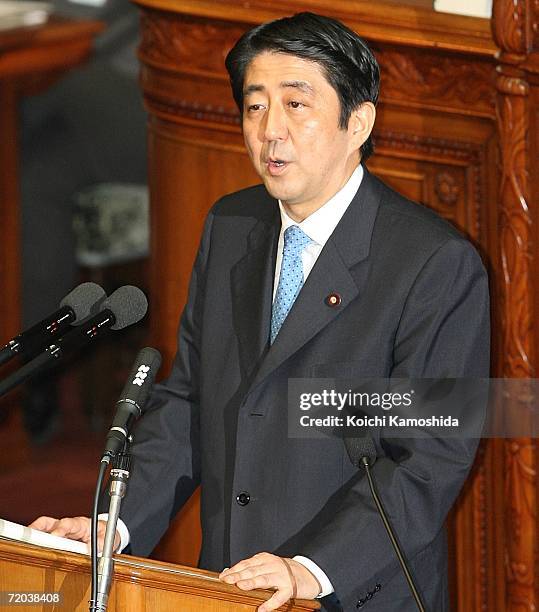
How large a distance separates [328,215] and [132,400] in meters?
0.76

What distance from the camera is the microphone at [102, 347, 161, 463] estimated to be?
8.37ft

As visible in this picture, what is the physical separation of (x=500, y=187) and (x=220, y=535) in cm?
110

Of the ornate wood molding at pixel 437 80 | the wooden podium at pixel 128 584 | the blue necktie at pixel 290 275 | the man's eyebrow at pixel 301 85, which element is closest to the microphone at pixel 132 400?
the wooden podium at pixel 128 584

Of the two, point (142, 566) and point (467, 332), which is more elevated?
point (467, 332)

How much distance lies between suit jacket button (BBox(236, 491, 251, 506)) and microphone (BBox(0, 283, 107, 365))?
549mm

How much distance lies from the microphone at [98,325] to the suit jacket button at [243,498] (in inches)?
20.1

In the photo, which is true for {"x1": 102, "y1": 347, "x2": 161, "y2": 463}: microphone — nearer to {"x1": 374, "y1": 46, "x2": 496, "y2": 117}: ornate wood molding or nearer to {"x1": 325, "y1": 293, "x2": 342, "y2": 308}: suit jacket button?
{"x1": 325, "y1": 293, "x2": 342, "y2": 308}: suit jacket button

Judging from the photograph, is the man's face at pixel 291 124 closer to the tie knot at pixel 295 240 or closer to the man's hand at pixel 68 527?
the tie knot at pixel 295 240

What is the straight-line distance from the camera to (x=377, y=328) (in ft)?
10.1

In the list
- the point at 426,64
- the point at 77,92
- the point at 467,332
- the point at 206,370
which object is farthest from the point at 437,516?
the point at 77,92

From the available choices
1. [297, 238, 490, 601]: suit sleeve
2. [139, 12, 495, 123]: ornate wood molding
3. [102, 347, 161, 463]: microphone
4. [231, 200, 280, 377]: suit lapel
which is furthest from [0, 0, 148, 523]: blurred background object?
[102, 347, 161, 463]: microphone

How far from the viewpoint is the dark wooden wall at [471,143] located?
364 cm

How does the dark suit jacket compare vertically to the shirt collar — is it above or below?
below

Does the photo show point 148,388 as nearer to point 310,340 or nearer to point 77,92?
point 310,340
